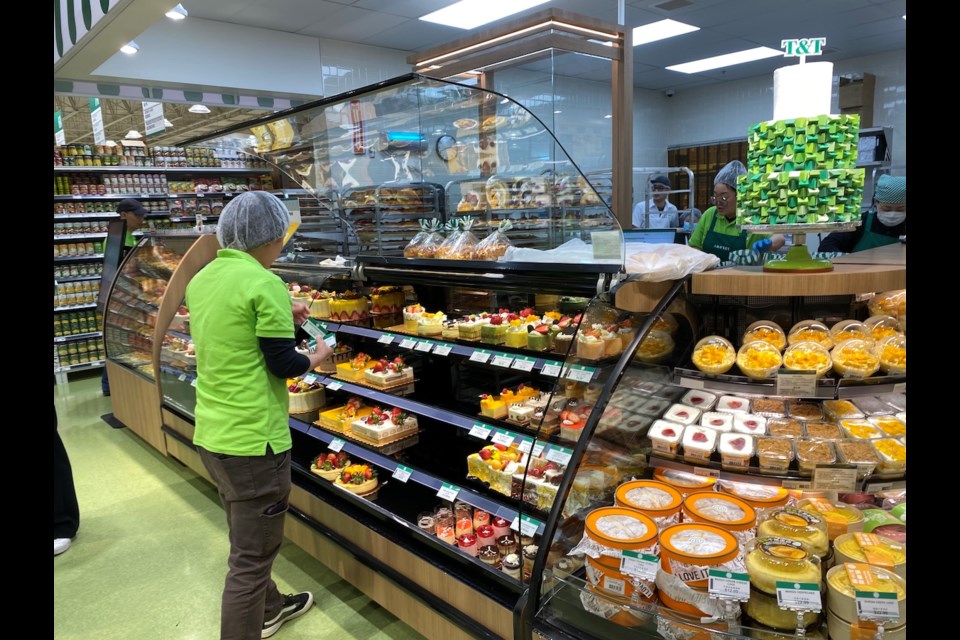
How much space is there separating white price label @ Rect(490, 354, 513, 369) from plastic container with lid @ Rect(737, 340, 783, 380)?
108cm

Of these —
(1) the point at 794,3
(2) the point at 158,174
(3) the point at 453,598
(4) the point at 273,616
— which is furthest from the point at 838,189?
(2) the point at 158,174

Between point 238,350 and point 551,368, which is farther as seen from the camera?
point 551,368

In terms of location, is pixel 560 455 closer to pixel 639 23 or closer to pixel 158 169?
pixel 639 23

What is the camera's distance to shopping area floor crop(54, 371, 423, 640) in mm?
3045

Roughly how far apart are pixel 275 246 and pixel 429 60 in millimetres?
4352

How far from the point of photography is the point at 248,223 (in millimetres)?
2533

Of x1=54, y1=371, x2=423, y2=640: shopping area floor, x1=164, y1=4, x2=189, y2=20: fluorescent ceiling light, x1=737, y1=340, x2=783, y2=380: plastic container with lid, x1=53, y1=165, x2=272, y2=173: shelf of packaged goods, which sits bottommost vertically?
x1=54, y1=371, x2=423, y2=640: shopping area floor

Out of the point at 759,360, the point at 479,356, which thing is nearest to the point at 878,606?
the point at 759,360

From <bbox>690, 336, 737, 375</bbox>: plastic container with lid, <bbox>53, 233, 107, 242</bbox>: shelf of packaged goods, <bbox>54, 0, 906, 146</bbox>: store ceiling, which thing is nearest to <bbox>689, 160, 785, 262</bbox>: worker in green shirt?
<bbox>54, 0, 906, 146</bbox>: store ceiling

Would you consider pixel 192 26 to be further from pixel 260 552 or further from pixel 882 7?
pixel 882 7

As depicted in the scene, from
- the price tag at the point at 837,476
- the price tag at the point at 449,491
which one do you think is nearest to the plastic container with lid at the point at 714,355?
the price tag at the point at 837,476

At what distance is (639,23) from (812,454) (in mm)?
7771

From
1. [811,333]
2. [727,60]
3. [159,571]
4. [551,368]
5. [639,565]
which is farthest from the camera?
[727,60]

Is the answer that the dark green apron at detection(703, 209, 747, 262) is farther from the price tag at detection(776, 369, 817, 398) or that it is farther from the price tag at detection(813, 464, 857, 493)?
the price tag at detection(813, 464, 857, 493)
